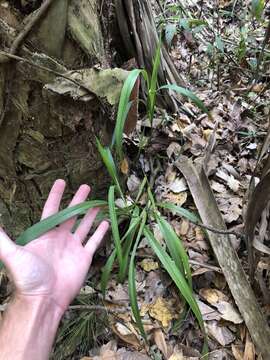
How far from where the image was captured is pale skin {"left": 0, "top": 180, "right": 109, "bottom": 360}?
1136 millimetres

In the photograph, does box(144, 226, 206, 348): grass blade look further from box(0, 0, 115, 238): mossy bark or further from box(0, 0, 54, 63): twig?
box(0, 0, 54, 63): twig

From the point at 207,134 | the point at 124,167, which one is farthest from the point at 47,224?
the point at 207,134

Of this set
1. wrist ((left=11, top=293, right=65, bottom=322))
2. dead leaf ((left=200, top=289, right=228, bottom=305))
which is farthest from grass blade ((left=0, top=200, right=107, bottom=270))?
dead leaf ((left=200, top=289, right=228, bottom=305))

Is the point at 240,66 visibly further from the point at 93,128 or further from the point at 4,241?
the point at 4,241

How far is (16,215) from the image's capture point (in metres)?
1.66

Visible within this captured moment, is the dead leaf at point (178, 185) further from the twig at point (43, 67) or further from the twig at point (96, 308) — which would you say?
the twig at point (43, 67)

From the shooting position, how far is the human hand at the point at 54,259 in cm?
114

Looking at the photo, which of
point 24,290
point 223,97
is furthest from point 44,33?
point 223,97

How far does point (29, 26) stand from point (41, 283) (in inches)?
29.4

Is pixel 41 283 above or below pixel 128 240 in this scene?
above

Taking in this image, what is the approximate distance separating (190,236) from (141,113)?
2.37 feet

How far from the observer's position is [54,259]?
4.26ft

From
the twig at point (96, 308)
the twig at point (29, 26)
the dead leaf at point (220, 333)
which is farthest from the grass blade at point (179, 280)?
the twig at point (29, 26)

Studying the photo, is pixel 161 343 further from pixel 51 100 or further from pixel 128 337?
pixel 51 100
